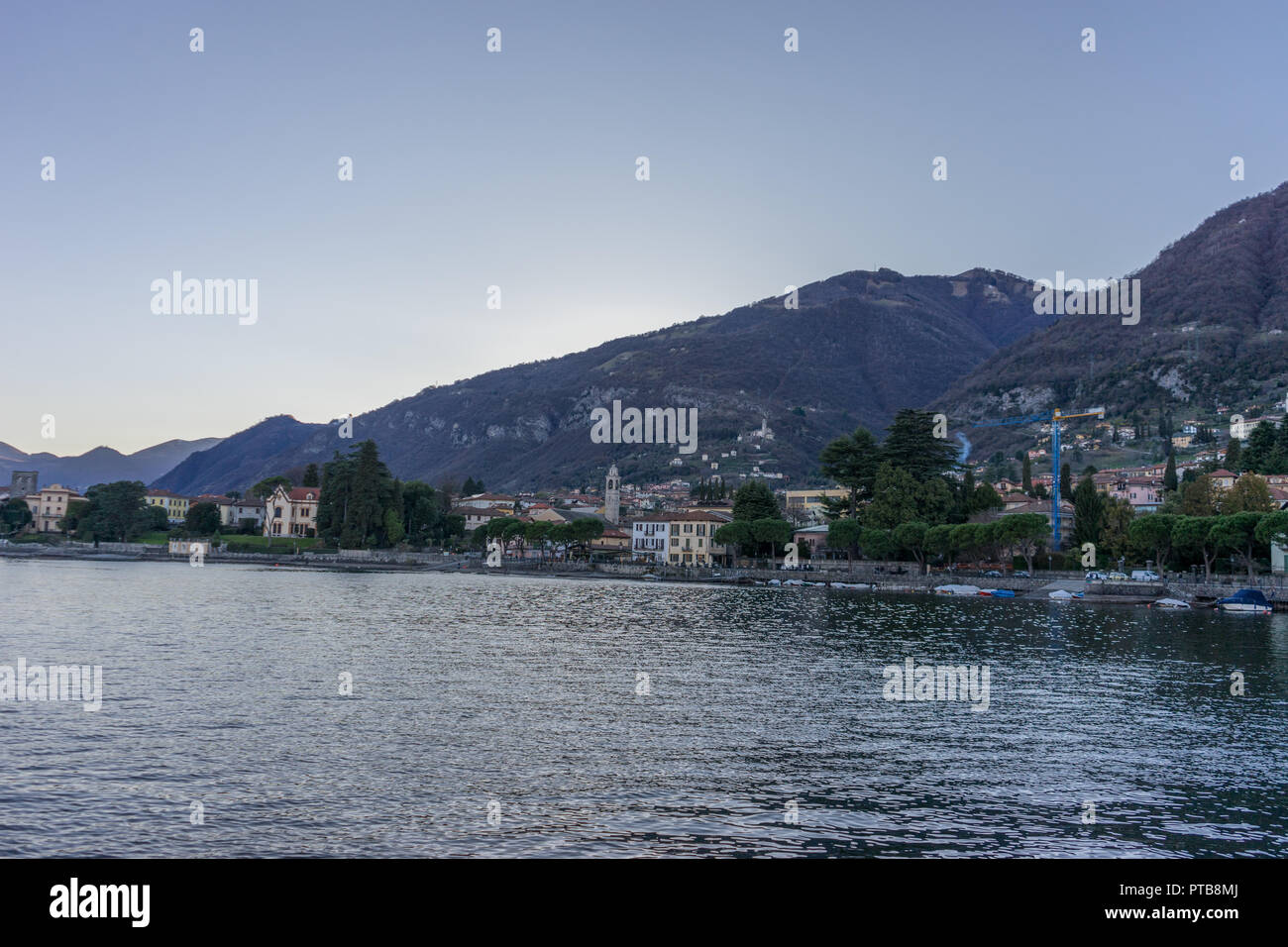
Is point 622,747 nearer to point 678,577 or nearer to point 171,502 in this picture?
point 678,577

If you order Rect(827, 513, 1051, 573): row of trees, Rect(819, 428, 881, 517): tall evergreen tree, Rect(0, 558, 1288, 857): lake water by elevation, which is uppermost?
Rect(819, 428, 881, 517): tall evergreen tree

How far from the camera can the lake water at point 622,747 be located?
1678 centimetres

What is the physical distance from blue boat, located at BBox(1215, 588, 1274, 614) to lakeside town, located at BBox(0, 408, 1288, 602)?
22.4ft

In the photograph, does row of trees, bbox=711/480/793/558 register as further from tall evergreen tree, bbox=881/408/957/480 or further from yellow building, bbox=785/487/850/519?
yellow building, bbox=785/487/850/519

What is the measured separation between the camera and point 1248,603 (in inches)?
3046

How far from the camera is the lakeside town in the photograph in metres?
99.9

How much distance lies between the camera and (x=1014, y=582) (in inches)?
3962

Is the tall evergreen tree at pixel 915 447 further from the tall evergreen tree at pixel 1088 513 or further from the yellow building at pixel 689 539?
the yellow building at pixel 689 539

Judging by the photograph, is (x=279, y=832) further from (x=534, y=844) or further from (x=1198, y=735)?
(x=1198, y=735)

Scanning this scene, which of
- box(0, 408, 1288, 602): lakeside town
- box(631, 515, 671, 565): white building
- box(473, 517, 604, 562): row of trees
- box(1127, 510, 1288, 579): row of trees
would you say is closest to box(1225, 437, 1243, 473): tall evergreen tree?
box(0, 408, 1288, 602): lakeside town

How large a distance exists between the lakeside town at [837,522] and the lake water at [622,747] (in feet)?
168

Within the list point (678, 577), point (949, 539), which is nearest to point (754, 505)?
point (678, 577)
